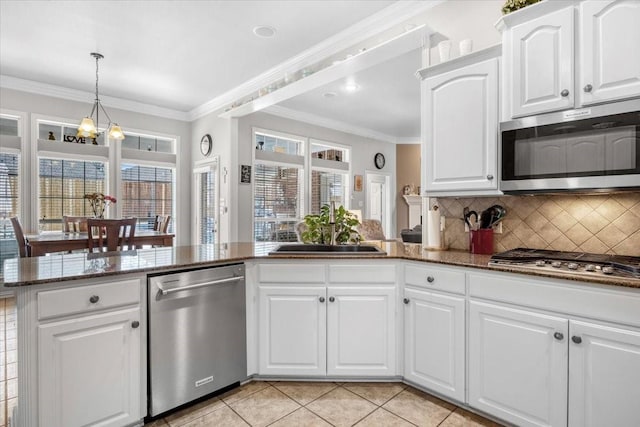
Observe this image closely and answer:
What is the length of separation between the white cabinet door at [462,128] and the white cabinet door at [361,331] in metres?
0.84

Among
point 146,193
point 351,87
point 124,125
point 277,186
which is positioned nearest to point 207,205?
point 146,193

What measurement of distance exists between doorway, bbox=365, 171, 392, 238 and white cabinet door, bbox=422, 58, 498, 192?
534cm

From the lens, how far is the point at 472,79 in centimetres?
209

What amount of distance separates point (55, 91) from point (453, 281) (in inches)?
226

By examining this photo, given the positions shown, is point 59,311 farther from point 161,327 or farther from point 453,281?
point 453,281

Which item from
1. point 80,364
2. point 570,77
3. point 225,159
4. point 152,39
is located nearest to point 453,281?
point 570,77

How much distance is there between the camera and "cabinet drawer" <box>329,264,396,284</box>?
2.22 m

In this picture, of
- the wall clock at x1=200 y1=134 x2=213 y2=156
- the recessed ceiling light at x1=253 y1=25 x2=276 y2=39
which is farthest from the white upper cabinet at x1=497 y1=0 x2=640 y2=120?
the wall clock at x1=200 y1=134 x2=213 y2=156

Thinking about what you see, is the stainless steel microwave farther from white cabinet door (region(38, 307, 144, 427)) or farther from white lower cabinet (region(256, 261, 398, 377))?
white cabinet door (region(38, 307, 144, 427))

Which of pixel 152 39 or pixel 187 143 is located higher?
pixel 152 39

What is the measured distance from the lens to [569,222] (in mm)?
2004

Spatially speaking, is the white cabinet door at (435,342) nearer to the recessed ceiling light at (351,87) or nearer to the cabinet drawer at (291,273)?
the cabinet drawer at (291,273)

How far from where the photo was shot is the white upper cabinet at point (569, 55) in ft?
5.09

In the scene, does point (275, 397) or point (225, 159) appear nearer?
point (275, 397)
